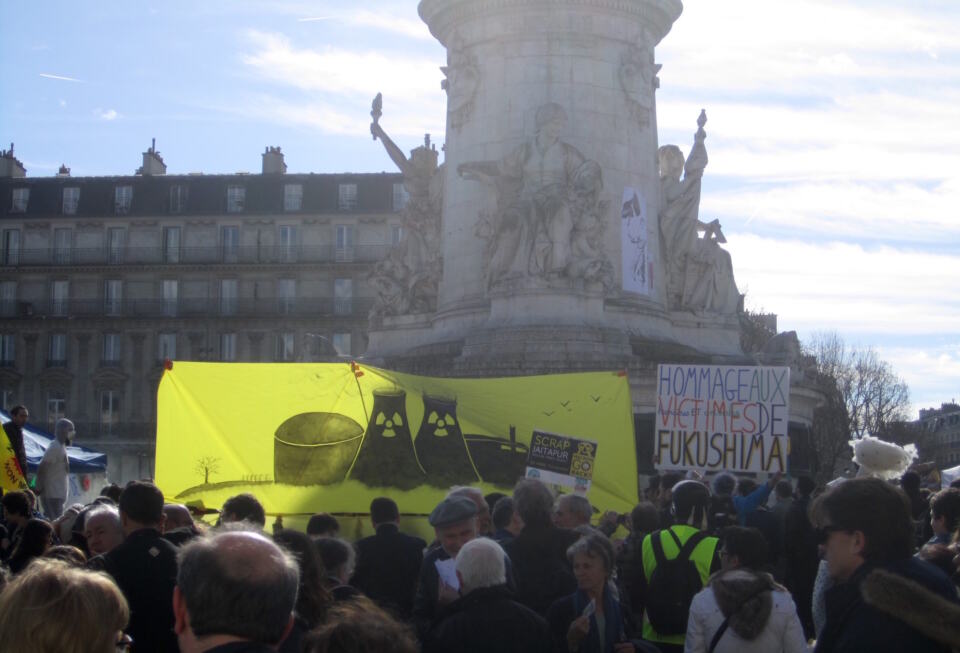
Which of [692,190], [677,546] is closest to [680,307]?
[692,190]

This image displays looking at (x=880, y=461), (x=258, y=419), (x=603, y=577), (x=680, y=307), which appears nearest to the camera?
(x=603, y=577)

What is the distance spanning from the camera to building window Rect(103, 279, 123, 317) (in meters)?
68.5

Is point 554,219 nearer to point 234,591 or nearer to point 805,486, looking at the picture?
point 805,486

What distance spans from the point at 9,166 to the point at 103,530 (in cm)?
6898

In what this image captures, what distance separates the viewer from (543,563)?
9.51 meters

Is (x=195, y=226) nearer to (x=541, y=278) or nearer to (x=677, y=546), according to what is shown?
(x=541, y=278)

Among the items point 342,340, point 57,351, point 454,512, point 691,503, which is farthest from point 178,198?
point 454,512

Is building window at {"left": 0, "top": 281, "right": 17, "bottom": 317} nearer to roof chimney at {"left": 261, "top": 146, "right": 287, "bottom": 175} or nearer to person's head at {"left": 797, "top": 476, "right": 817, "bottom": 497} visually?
roof chimney at {"left": 261, "top": 146, "right": 287, "bottom": 175}

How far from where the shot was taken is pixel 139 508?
8227 millimetres

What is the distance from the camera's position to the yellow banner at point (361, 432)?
12.3 metres

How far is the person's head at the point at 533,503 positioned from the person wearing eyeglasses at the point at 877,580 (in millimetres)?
3401

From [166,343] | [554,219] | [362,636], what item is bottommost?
[362,636]

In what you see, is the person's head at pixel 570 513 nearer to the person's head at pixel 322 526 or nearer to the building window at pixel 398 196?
the person's head at pixel 322 526

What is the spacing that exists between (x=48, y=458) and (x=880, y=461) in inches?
395
